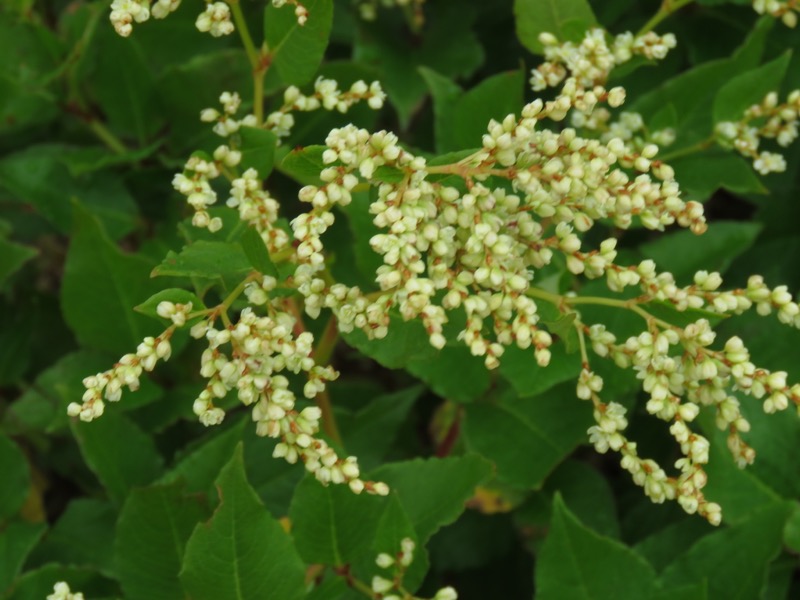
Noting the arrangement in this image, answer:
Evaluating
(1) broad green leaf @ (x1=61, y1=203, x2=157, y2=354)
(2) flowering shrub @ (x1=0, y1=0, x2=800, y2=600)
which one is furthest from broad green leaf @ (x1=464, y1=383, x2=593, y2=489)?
(1) broad green leaf @ (x1=61, y1=203, x2=157, y2=354)

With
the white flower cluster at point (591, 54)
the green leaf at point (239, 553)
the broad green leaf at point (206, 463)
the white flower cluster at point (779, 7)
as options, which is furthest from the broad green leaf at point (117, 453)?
the white flower cluster at point (779, 7)

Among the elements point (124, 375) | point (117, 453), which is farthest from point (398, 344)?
point (117, 453)

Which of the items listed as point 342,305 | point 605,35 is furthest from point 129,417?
point 605,35

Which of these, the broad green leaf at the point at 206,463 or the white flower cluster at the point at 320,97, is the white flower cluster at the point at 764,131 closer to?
the white flower cluster at the point at 320,97

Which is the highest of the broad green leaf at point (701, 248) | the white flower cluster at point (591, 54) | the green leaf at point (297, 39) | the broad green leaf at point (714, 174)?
the green leaf at point (297, 39)

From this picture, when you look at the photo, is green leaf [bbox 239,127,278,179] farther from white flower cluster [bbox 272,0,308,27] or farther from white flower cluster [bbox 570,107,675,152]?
white flower cluster [bbox 570,107,675,152]

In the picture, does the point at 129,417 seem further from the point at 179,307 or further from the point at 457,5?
the point at 457,5

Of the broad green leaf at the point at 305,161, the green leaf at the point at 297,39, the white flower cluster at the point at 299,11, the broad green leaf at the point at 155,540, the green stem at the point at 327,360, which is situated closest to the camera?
the broad green leaf at the point at 305,161
